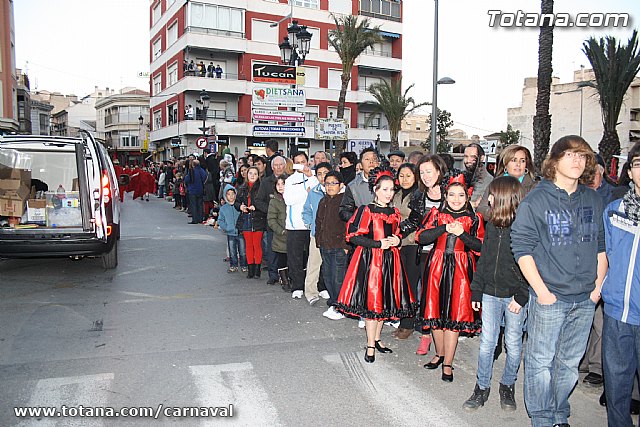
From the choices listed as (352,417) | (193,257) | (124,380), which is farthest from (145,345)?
(193,257)

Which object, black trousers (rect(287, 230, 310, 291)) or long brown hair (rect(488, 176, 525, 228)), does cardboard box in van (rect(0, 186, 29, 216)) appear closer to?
black trousers (rect(287, 230, 310, 291))

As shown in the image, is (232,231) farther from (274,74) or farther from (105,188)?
(274,74)

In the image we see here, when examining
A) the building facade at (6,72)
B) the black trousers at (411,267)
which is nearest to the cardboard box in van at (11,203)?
the black trousers at (411,267)

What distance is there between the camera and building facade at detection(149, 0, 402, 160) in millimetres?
39750

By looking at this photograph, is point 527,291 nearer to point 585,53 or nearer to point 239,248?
point 239,248

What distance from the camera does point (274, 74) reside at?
14391 millimetres

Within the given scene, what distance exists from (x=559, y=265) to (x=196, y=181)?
14183mm

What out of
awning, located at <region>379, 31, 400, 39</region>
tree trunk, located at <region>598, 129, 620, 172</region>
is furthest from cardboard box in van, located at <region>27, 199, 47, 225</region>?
awning, located at <region>379, 31, 400, 39</region>

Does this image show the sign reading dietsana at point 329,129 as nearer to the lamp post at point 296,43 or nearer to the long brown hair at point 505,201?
the lamp post at point 296,43

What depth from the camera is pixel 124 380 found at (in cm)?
475

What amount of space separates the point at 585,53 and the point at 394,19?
31123mm

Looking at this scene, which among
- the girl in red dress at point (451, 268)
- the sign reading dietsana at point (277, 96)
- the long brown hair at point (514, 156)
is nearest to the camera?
the girl in red dress at point (451, 268)

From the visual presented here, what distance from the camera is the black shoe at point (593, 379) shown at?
485 cm

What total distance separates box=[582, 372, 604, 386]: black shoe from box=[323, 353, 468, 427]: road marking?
4.84ft
